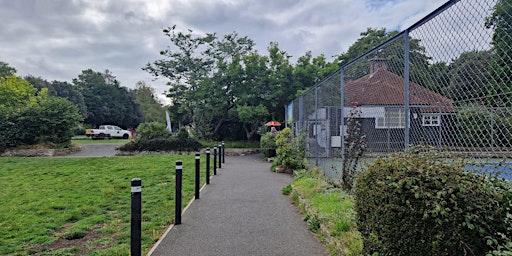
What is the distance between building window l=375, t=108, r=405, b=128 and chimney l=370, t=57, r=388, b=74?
0.72 m

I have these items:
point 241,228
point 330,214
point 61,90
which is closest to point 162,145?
point 241,228

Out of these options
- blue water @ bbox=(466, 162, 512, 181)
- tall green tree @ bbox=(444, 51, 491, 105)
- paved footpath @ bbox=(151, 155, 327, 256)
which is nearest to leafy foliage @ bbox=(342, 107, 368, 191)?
paved footpath @ bbox=(151, 155, 327, 256)

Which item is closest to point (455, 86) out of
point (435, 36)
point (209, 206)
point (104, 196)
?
point (435, 36)

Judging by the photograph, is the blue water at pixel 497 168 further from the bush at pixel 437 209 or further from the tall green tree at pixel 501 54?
the tall green tree at pixel 501 54

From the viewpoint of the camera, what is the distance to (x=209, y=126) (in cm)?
2423

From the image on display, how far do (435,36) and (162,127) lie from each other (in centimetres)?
2071

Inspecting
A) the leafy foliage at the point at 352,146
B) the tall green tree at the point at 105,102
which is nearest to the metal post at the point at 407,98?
the leafy foliage at the point at 352,146

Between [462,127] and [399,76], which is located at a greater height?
[399,76]

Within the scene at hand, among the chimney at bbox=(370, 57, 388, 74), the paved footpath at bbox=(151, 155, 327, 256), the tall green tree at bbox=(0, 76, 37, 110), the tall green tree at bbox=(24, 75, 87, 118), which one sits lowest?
the paved footpath at bbox=(151, 155, 327, 256)

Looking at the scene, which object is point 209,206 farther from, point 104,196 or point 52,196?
point 52,196

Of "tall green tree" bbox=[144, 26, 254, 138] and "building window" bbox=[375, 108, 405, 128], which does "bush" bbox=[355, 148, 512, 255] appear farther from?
"tall green tree" bbox=[144, 26, 254, 138]

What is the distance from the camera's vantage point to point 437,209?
2.11 meters

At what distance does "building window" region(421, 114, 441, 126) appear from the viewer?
10.6ft

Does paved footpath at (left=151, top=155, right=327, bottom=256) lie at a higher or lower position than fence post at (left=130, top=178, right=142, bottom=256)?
lower
